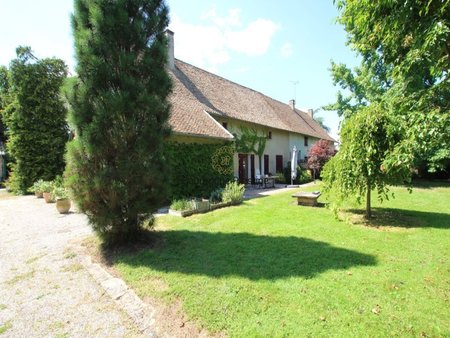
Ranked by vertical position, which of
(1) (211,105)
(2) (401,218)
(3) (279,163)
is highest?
(1) (211,105)

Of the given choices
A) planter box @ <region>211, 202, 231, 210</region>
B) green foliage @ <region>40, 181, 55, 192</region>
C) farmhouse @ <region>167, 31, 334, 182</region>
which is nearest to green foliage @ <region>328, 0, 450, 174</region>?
planter box @ <region>211, 202, 231, 210</region>

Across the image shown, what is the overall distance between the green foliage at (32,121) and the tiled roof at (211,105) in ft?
26.3

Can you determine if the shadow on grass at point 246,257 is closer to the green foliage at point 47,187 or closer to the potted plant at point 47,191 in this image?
the potted plant at point 47,191

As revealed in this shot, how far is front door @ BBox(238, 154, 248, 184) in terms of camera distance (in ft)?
56.5

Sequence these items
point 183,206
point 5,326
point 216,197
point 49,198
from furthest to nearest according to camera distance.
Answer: point 49,198, point 216,197, point 183,206, point 5,326

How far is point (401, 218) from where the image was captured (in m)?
7.81

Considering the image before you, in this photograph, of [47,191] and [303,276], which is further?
[47,191]

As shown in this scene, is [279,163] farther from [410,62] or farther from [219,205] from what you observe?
[410,62]

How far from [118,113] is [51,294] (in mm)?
3218

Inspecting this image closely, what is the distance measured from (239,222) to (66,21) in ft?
20.6

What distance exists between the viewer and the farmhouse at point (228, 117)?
12.3 m

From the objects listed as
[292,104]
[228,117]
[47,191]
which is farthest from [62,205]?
[292,104]

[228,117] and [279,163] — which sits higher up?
[228,117]

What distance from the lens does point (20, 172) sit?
15586mm
